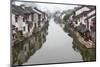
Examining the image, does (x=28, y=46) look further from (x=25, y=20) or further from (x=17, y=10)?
(x=17, y=10)

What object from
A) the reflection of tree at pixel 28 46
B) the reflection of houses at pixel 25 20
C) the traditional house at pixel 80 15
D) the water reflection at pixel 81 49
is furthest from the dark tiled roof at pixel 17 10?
the traditional house at pixel 80 15

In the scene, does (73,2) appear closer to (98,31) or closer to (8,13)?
(98,31)

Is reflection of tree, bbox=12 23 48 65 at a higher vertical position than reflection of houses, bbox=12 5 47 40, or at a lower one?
lower

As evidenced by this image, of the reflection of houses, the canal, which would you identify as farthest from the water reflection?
the reflection of houses

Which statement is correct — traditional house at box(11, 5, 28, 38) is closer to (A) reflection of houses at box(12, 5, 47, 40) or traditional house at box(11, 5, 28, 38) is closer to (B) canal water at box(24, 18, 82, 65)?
(A) reflection of houses at box(12, 5, 47, 40)

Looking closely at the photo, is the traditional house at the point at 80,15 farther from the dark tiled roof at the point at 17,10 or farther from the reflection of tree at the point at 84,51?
the dark tiled roof at the point at 17,10

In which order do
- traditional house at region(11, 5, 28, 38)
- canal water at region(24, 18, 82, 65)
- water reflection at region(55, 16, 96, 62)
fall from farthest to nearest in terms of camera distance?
water reflection at region(55, 16, 96, 62), canal water at region(24, 18, 82, 65), traditional house at region(11, 5, 28, 38)

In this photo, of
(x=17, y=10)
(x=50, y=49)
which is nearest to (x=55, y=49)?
(x=50, y=49)
